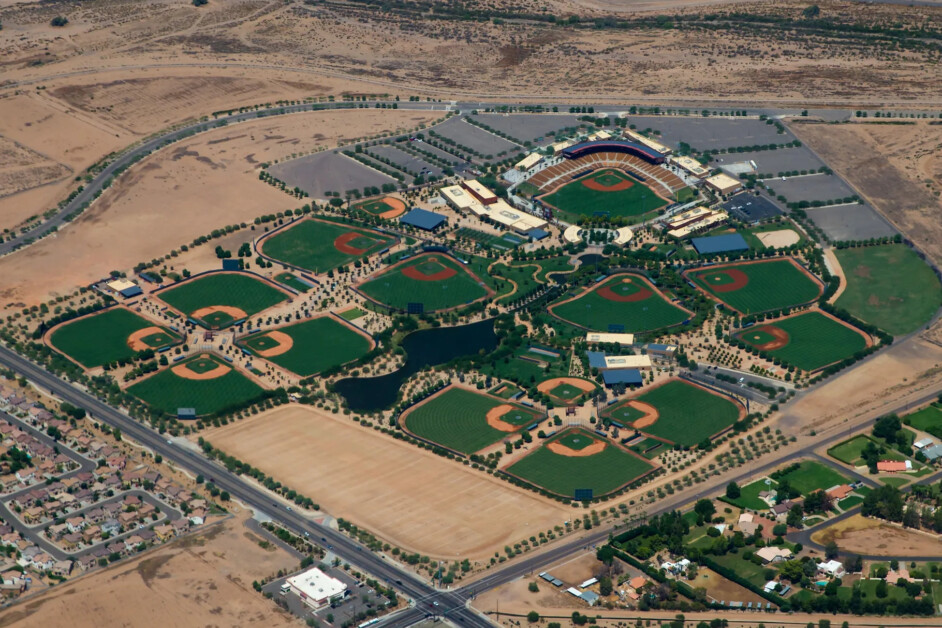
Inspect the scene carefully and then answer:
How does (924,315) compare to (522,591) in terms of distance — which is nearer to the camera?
(522,591)

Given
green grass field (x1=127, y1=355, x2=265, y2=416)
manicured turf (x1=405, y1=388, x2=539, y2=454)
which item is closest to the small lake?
manicured turf (x1=405, y1=388, x2=539, y2=454)

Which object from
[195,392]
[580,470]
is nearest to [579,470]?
[580,470]

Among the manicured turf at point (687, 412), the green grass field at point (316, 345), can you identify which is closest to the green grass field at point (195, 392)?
the green grass field at point (316, 345)

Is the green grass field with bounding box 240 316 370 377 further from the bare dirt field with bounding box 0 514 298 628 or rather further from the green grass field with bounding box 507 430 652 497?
the bare dirt field with bounding box 0 514 298 628

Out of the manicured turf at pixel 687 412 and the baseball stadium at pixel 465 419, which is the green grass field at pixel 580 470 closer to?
the baseball stadium at pixel 465 419

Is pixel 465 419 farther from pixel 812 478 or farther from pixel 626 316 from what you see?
pixel 812 478

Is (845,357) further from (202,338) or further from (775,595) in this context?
(202,338)

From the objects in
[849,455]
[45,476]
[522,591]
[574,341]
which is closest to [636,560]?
[522,591]
